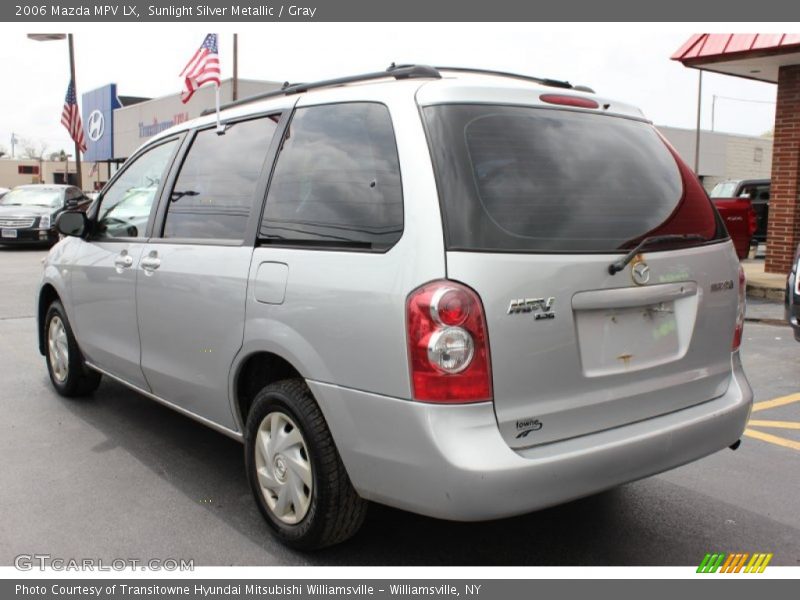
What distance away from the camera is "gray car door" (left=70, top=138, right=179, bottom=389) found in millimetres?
4246

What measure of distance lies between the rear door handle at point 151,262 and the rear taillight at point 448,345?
191 cm

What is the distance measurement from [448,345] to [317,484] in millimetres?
833

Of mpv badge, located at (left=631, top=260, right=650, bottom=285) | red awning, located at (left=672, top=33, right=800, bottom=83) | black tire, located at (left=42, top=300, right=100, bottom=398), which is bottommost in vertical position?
black tire, located at (left=42, top=300, right=100, bottom=398)

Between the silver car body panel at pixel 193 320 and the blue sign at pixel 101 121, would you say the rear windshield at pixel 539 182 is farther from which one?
the blue sign at pixel 101 121

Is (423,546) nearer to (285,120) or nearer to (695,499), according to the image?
(695,499)

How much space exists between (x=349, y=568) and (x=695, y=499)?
1.79 metres

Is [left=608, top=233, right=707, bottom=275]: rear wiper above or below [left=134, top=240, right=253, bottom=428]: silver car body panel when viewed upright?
above

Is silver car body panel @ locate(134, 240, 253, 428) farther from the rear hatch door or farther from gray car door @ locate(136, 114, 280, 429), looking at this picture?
the rear hatch door

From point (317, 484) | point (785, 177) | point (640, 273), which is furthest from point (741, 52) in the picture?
point (317, 484)

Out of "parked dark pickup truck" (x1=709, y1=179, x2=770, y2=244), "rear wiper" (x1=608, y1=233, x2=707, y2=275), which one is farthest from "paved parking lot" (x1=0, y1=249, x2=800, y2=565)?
"parked dark pickup truck" (x1=709, y1=179, x2=770, y2=244)

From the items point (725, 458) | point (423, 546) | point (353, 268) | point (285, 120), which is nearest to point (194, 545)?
point (423, 546)

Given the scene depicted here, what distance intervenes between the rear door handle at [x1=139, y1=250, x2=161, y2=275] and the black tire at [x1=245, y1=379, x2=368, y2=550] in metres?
1.16

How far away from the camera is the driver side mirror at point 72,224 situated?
4.71 m

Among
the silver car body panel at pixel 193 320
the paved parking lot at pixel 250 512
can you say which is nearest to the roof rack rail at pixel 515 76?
the silver car body panel at pixel 193 320
